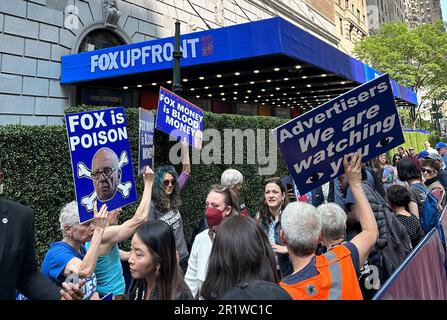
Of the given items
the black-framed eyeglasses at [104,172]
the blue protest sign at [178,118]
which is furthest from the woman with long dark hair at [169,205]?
the blue protest sign at [178,118]

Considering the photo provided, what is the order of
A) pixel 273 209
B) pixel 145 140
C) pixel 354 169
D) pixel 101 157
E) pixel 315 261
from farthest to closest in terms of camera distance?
pixel 145 140, pixel 273 209, pixel 101 157, pixel 354 169, pixel 315 261

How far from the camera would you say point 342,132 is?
3.56 m

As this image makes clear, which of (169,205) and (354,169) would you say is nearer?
(354,169)

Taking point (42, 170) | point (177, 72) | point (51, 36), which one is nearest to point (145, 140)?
point (42, 170)

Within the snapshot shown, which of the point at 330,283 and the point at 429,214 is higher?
the point at 429,214

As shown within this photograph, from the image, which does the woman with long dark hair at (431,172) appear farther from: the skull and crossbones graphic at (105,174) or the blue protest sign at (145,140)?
the skull and crossbones graphic at (105,174)

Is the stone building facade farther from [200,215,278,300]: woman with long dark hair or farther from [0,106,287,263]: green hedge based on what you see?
[200,215,278,300]: woman with long dark hair

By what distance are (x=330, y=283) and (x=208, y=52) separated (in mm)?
9186

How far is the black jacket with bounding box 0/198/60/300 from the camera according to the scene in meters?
2.13

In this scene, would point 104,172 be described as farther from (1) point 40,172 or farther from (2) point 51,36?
(2) point 51,36

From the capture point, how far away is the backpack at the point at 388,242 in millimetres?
3592

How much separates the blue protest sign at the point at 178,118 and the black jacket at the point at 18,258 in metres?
3.70

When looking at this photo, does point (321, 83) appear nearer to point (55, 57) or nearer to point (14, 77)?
point (55, 57)
